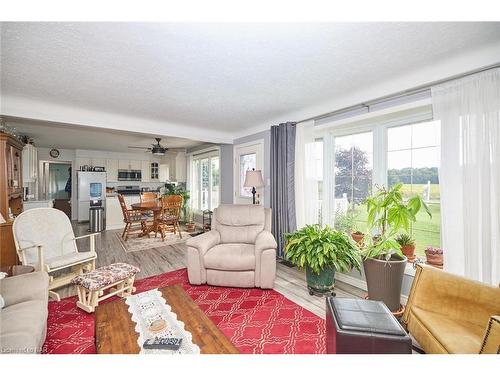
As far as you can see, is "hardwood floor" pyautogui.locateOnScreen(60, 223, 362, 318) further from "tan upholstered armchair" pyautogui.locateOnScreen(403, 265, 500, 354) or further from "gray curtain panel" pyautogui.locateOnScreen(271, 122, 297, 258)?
"tan upholstered armchair" pyautogui.locateOnScreen(403, 265, 500, 354)

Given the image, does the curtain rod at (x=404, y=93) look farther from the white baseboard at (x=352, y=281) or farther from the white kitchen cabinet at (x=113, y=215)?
the white kitchen cabinet at (x=113, y=215)

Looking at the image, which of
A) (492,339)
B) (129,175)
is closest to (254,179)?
(492,339)

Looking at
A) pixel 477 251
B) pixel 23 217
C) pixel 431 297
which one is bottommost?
pixel 431 297

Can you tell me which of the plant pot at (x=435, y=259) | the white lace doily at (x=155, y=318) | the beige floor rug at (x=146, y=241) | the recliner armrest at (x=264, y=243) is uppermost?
the recliner armrest at (x=264, y=243)

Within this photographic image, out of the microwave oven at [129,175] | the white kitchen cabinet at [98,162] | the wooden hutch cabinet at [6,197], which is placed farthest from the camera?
the microwave oven at [129,175]

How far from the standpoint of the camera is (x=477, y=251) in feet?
5.84

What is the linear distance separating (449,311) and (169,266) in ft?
10.7

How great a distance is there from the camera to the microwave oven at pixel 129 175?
23.9ft

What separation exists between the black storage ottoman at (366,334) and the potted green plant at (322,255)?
3.08 feet

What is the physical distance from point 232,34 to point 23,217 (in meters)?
3.05

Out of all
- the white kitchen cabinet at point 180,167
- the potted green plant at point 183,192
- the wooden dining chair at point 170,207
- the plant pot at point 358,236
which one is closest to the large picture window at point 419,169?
the plant pot at point 358,236

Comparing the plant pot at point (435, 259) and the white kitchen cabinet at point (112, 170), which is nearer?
the plant pot at point (435, 259)
